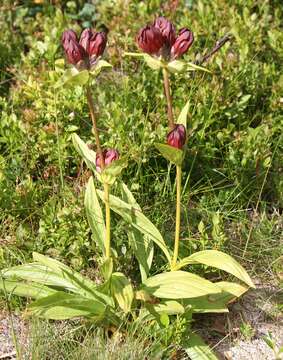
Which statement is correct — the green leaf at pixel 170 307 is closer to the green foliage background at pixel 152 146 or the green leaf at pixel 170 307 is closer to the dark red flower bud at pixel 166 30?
the green foliage background at pixel 152 146

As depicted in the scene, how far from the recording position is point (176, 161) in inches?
93.5

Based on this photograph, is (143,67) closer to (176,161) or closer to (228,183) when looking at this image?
(228,183)

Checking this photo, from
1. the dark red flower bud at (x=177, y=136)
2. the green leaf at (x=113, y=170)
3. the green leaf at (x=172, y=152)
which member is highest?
the dark red flower bud at (x=177, y=136)

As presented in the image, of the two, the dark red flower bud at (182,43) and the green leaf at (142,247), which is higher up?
the dark red flower bud at (182,43)

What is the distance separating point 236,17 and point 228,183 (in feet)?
3.79

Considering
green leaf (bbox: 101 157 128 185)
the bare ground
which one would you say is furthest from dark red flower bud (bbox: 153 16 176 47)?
the bare ground

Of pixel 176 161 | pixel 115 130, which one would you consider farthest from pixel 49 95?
pixel 176 161

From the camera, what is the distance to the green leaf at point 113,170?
2334mm

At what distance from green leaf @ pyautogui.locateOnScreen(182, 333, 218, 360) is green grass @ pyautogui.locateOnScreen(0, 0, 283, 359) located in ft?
0.67

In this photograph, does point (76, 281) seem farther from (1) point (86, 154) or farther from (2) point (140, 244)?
(1) point (86, 154)

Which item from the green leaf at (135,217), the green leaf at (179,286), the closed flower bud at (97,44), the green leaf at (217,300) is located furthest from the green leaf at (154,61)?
the green leaf at (217,300)

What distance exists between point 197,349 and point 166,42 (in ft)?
3.65

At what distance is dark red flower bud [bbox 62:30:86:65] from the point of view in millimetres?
2178

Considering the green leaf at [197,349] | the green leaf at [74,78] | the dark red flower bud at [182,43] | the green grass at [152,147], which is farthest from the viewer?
the green grass at [152,147]
